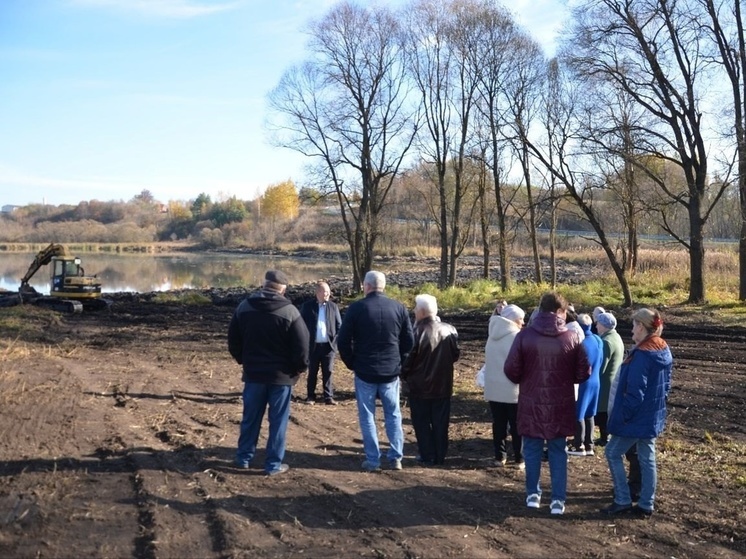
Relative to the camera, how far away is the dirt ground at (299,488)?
4.81 metres

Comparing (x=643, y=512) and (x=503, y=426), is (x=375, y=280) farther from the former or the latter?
(x=643, y=512)

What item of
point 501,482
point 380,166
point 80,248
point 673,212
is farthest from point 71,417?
point 80,248

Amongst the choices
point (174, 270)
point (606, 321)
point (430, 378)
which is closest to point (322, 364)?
point (430, 378)

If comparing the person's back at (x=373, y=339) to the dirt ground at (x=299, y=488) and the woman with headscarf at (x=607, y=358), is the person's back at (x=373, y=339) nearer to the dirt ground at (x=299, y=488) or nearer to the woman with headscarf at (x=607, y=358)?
the dirt ground at (x=299, y=488)

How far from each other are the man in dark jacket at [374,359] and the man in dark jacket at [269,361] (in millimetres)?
524

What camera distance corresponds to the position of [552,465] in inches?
223

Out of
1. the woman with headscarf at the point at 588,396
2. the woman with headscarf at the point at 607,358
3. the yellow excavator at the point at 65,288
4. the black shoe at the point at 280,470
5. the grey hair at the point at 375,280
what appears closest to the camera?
the black shoe at the point at 280,470

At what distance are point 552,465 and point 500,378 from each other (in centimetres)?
143

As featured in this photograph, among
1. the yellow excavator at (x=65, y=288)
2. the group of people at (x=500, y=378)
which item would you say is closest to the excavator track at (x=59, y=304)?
the yellow excavator at (x=65, y=288)

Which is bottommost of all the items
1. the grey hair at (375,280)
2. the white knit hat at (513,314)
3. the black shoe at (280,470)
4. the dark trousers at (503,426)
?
the black shoe at (280,470)

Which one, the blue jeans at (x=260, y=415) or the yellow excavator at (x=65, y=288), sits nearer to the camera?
the blue jeans at (x=260, y=415)

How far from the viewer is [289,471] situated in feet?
21.4

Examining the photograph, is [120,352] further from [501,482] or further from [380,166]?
[380,166]

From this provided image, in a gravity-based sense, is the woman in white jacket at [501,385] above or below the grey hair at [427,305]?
below
